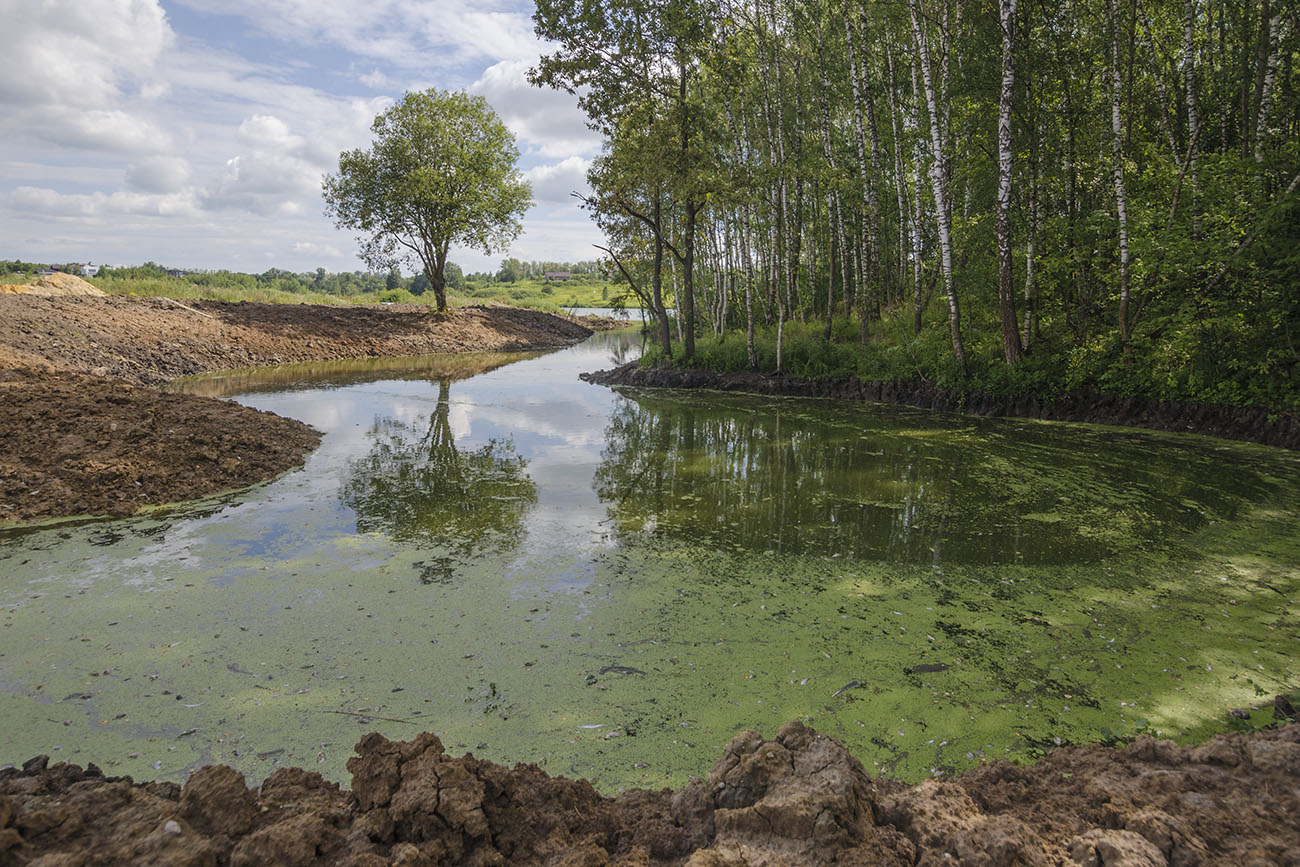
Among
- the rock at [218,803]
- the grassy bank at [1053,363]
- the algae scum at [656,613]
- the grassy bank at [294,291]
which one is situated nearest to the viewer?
the rock at [218,803]

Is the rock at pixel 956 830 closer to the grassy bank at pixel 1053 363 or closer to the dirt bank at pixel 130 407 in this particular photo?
the dirt bank at pixel 130 407

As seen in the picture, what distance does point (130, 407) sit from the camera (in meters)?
8.59

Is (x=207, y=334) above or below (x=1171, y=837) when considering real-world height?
above

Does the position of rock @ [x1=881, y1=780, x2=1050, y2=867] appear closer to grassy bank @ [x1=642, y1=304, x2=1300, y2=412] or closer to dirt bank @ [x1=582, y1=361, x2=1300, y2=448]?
dirt bank @ [x1=582, y1=361, x2=1300, y2=448]

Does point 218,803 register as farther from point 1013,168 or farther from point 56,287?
point 56,287

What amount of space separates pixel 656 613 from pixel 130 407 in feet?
26.1

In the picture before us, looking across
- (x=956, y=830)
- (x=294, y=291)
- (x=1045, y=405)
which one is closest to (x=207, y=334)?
(x=1045, y=405)

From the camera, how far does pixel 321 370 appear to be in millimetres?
21000

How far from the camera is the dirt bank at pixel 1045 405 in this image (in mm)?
9242

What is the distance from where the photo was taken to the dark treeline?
31.9 feet

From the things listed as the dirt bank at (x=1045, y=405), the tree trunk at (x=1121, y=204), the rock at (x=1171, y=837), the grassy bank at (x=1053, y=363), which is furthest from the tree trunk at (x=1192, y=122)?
the rock at (x=1171, y=837)

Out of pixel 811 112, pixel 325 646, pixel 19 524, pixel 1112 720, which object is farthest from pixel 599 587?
pixel 811 112

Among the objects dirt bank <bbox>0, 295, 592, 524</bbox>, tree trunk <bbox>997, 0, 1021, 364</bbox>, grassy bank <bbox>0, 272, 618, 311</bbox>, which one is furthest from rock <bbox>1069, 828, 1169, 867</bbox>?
grassy bank <bbox>0, 272, 618, 311</bbox>

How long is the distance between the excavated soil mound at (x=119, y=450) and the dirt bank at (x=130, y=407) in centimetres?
1
